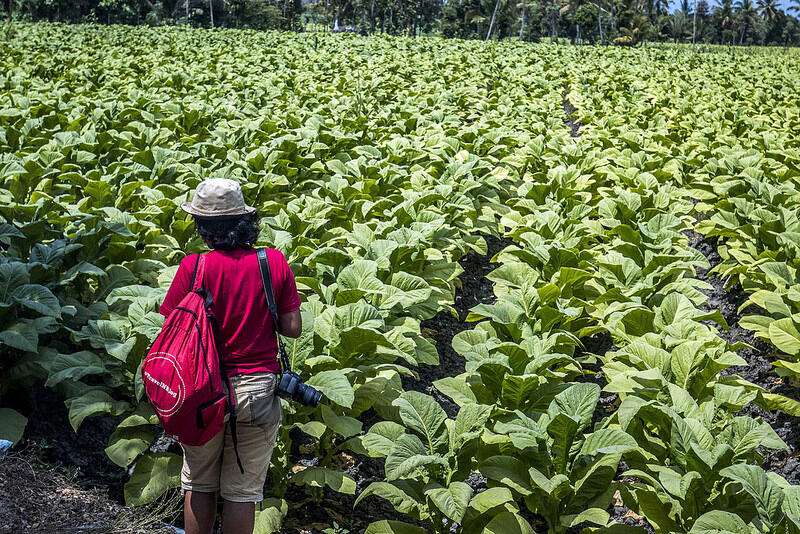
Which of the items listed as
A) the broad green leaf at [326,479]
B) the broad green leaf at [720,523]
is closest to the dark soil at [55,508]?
the broad green leaf at [326,479]

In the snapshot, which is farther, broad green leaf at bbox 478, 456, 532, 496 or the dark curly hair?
broad green leaf at bbox 478, 456, 532, 496

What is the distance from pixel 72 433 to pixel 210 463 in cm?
170

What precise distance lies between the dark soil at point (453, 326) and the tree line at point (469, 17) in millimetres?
45008

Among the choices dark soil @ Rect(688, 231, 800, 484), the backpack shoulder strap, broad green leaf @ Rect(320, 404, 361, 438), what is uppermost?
the backpack shoulder strap

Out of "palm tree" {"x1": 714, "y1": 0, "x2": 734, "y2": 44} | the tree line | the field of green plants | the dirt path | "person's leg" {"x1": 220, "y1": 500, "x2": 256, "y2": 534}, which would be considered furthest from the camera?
"palm tree" {"x1": 714, "y1": 0, "x2": 734, "y2": 44}

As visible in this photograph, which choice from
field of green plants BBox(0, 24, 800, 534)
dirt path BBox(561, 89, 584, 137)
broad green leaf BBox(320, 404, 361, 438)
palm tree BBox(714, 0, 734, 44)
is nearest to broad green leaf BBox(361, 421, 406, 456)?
field of green plants BBox(0, 24, 800, 534)

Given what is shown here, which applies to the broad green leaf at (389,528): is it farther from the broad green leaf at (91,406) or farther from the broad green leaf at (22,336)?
the broad green leaf at (22,336)

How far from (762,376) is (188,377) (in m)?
4.61

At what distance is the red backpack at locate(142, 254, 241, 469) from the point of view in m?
2.44

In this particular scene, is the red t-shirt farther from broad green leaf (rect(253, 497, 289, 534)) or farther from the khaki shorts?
broad green leaf (rect(253, 497, 289, 534))

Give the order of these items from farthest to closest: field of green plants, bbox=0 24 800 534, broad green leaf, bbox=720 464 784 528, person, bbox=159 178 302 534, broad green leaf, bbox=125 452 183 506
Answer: broad green leaf, bbox=125 452 183 506 < field of green plants, bbox=0 24 800 534 < person, bbox=159 178 302 534 < broad green leaf, bbox=720 464 784 528

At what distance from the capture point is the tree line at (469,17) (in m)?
52.0

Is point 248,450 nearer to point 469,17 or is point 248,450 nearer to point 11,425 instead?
point 11,425

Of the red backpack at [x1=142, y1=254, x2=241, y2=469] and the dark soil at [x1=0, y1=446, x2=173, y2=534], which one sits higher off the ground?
the red backpack at [x1=142, y1=254, x2=241, y2=469]
